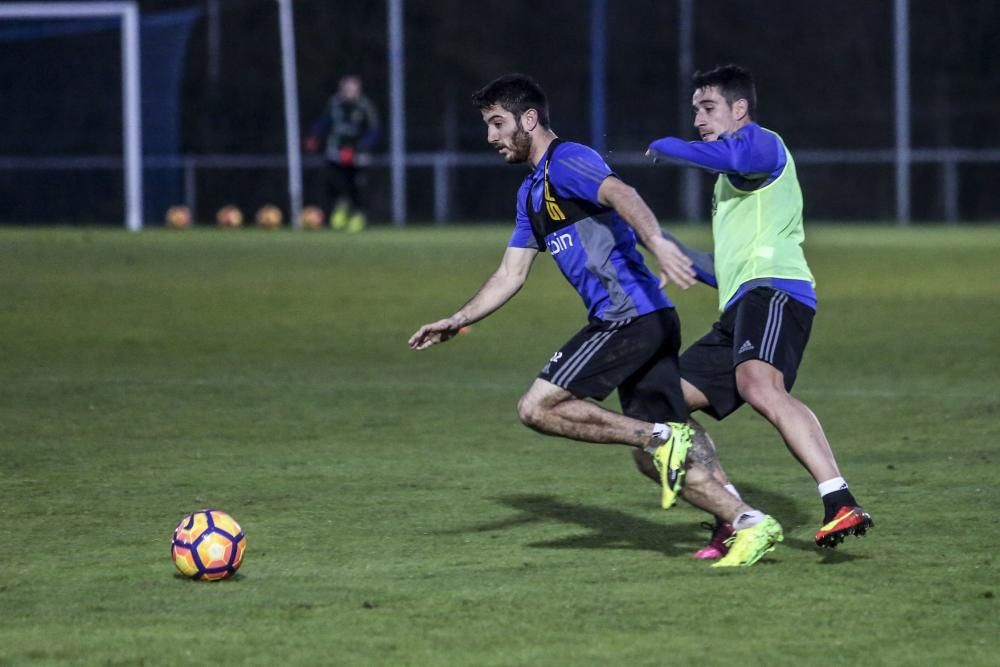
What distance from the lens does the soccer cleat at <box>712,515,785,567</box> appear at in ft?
22.1

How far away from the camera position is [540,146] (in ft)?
23.4

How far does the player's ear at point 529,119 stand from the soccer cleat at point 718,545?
63.2 inches

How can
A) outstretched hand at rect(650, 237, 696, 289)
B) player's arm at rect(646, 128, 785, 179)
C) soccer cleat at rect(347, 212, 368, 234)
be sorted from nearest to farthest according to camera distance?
outstretched hand at rect(650, 237, 696, 289) < player's arm at rect(646, 128, 785, 179) < soccer cleat at rect(347, 212, 368, 234)

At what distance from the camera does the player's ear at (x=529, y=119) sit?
280 inches

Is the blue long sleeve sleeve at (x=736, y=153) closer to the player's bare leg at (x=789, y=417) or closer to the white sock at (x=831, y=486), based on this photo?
the player's bare leg at (x=789, y=417)

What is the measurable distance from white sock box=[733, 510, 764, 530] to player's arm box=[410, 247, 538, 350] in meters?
1.31

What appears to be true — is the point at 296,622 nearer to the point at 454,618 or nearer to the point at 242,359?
the point at 454,618

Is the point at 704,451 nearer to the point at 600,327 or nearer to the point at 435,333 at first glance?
the point at 600,327

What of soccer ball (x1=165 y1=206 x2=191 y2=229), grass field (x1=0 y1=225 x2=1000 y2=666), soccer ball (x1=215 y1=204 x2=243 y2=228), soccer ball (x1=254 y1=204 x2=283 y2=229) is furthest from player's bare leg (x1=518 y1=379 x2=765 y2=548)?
soccer ball (x1=215 y1=204 x2=243 y2=228)

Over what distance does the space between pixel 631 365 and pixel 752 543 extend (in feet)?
2.60

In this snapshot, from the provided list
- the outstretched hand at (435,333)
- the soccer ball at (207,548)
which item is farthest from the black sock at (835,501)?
the soccer ball at (207,548)

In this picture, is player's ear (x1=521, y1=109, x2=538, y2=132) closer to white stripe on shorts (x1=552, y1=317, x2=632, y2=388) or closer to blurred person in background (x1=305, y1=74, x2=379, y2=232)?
white stripe on shorts (x1=552, y1=317, x2=632, y2=388)

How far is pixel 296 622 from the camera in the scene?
19.2 feet

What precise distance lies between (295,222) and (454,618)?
99.8ft
